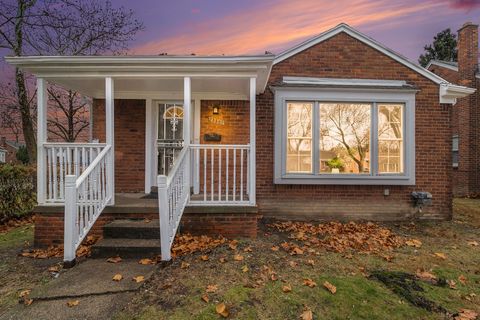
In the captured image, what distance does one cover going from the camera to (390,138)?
7.52 m

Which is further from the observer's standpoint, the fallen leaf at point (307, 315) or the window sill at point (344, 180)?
the window sill at point (344, 180)

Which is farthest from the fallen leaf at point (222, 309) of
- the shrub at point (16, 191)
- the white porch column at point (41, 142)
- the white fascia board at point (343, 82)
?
the shrub at point (16, 191)

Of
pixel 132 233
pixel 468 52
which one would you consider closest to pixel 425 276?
pixel 132 233

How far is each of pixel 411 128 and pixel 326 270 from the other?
5027 mm

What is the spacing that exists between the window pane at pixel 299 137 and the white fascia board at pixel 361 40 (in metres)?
1.31

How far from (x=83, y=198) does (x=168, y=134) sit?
3171 mm

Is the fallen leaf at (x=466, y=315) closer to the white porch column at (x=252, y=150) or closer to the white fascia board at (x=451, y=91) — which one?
the white porch column at (x=252, y=150)

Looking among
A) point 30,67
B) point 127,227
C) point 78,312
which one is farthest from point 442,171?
point 30,67

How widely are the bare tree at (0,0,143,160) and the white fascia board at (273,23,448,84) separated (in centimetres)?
1079

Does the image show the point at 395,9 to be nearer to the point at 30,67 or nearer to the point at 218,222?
the point at 218,222

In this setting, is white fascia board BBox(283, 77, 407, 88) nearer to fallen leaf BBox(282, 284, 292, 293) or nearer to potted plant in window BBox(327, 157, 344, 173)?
potted plant in window BBox(327, 157, 344, 173)

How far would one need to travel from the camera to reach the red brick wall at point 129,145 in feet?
23.6

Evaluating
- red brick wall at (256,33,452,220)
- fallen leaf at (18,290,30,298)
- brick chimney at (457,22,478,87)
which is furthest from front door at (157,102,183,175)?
brick chimney at (457,22,478,87)

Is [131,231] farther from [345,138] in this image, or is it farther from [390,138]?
[390,138]
